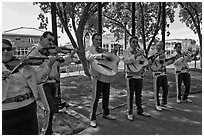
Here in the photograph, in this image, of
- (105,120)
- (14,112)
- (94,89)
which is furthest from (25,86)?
(105,120)

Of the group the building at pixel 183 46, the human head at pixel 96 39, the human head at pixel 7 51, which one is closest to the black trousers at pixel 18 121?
the human head at pixel 7 51

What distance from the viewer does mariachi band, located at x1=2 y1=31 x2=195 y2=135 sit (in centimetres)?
192

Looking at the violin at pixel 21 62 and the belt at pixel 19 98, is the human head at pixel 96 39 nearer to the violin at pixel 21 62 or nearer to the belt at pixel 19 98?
the violin at pixel 21 62

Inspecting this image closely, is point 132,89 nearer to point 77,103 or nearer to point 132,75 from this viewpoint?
point 132,75

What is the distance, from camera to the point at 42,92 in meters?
2.89

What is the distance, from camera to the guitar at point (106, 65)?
11.0ft

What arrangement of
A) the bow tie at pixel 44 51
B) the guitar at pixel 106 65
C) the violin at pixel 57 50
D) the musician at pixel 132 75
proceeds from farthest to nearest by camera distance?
1. the musician at pixel 132 75
2. the guitar at pixel 106 65
3. the violin at pixel 57 50
4. the bow tie at pixel 44 51

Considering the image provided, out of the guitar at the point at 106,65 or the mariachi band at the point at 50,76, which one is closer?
the mariachi band at the point at 50,76

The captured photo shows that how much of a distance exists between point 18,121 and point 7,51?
659 mm

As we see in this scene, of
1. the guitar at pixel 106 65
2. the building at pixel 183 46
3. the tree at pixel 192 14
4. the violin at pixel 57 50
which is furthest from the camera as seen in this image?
the tree at pixel 192 14

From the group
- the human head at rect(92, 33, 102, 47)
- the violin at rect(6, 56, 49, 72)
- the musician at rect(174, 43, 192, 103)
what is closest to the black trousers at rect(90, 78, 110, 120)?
the human head at rect(92, 33, 102, 47)

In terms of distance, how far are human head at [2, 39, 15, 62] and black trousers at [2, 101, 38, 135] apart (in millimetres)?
487

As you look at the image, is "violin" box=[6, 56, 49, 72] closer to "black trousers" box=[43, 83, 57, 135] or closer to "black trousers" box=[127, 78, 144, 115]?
"black trousers" box=[43, 83, 57, 135]

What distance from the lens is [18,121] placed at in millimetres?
1944
